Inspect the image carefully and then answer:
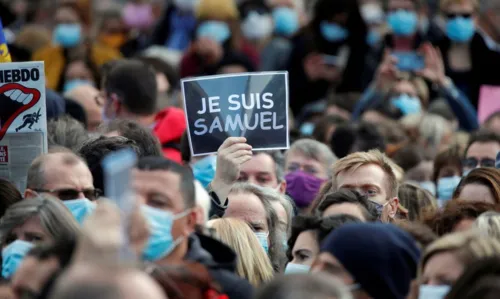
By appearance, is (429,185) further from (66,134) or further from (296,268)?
(296,268)

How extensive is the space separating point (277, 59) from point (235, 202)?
323 inches

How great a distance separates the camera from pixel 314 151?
405 inches

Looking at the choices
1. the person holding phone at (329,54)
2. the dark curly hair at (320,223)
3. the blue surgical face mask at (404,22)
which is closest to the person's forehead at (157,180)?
the dark curly hair at (320,223)

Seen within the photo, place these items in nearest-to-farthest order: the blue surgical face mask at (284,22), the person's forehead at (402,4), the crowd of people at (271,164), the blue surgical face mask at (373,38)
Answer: the crowd of people at (271,164) < the person's forehead at (402,4) < the blue surgical face mask at (373,38) < the blue surgical face mask at (284,22)

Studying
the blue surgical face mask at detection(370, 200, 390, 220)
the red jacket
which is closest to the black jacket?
the blue surgical face mask at detection(370, 200, 390, 220)

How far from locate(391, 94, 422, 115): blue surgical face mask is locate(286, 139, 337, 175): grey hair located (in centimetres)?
375

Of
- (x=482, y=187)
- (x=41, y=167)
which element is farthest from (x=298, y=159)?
(x=41, y=167)

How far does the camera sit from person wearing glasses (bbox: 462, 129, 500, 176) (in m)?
10.1

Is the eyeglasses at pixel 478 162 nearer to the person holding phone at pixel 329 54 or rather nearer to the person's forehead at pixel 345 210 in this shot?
the person's forehead at pixel 345 210

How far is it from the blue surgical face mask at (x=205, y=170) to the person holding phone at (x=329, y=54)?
6.59 m

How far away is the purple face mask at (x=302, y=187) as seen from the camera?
988 cm

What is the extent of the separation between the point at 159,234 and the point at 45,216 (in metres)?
0.72

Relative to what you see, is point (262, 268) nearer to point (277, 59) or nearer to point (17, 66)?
point (17, 66)

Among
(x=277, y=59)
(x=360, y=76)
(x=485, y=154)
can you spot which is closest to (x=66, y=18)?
(x=277, y=59)
